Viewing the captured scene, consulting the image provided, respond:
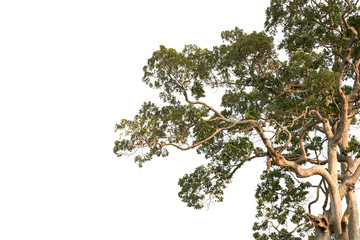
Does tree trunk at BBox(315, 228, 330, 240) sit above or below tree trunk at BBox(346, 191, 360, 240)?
below

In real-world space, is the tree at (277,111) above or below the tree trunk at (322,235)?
above

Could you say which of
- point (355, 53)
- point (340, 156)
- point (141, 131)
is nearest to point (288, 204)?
point (340, 156)

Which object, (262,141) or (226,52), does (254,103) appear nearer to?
(226,52)

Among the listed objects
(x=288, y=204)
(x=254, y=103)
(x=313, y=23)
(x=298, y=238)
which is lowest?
(x=298, y=238)

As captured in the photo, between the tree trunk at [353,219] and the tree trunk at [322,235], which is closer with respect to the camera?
the tree trunk at [322,235]

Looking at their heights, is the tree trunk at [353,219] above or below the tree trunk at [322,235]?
above

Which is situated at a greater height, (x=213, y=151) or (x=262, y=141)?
(x=213, y=151)

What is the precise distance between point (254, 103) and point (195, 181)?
369 cm

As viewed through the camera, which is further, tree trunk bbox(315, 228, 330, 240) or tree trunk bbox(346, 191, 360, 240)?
tree trunk bbox(346, 191, 360, 240)

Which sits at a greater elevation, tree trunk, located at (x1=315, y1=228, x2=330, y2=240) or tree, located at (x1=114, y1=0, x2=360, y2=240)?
tree, located at (x1=114, y1=0, x2=360, y2=240)

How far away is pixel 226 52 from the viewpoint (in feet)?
44.7

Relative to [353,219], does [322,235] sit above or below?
below

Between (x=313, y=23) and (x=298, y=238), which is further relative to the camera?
(x=298, y=238)

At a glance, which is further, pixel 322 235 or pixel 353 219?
pixel 353 219
